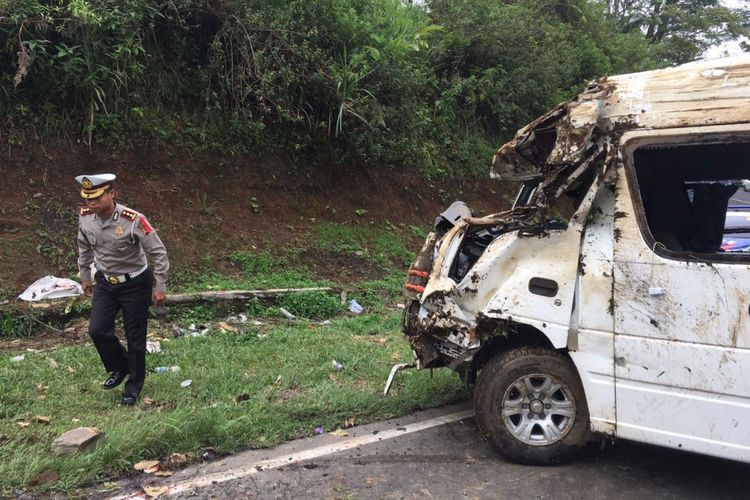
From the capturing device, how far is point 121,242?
444 cm

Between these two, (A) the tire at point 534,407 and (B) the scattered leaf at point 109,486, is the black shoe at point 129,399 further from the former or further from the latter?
(A) the tire at point 534,407

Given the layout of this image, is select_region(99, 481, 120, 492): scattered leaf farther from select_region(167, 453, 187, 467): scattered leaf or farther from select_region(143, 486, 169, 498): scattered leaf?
select_region(167, 453, 187, 467): scattered leaf

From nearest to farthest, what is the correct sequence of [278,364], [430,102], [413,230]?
[278,364], [413,230], [430,102]

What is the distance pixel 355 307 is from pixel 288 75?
3675 millimetres

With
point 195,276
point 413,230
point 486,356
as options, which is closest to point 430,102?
point 413,230

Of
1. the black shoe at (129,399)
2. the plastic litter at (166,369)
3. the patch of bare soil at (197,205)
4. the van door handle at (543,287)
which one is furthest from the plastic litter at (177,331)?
the van door handle at (543,287)

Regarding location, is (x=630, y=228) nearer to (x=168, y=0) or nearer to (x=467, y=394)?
(x=467, y=394)

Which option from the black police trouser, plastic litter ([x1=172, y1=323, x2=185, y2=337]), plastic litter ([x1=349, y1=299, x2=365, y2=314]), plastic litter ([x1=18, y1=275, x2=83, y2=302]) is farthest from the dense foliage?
the black police trouser


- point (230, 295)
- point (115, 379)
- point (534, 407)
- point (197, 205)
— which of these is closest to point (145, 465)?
point (115, 379)

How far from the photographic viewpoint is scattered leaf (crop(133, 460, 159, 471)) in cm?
354

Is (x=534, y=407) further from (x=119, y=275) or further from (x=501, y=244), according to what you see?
(x=119, y=275)

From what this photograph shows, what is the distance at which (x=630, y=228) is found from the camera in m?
3.42

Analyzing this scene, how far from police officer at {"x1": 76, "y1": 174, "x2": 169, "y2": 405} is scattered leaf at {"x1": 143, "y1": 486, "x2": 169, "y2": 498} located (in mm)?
1177

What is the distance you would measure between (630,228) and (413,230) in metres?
7.00
